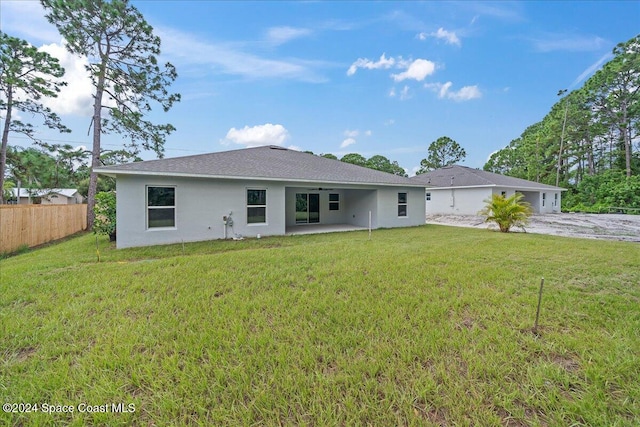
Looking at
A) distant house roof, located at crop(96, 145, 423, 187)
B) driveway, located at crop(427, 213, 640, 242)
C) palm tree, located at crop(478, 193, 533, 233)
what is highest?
distant house roof, located at crop(96, 145, 423, 187)

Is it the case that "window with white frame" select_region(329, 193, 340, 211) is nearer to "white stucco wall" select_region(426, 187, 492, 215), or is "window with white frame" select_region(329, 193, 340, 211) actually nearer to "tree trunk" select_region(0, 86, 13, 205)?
"white stucco wall" select_region(426, 187, 492, 215)

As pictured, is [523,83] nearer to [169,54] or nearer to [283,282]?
[283,282]

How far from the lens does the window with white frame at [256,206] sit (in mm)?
10266

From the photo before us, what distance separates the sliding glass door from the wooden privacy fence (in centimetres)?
1082

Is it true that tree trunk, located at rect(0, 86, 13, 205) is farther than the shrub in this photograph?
Yes

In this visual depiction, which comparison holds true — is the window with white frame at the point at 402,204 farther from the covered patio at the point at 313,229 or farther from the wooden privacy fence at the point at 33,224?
the wooden privacy fence at the point at 33,224

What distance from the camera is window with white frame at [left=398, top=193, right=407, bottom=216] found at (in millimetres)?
14086

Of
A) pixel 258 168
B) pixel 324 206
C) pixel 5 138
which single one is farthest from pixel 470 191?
pixel 5 138

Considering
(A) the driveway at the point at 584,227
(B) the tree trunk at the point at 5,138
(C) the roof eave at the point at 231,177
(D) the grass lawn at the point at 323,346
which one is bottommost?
(D) the grass lawn at the point at 323,346

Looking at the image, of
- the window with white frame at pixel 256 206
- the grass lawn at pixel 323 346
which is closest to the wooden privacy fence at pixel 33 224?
the grass lawn at pixel 323 346

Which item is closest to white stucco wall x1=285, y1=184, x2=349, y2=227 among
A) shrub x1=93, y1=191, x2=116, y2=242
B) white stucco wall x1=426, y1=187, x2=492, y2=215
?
shrub x1=93, y1=191, x2=116, y2=242

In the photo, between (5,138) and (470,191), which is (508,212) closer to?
(470,191)

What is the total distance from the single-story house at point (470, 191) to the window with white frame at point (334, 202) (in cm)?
778

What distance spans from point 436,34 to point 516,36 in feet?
11.5
